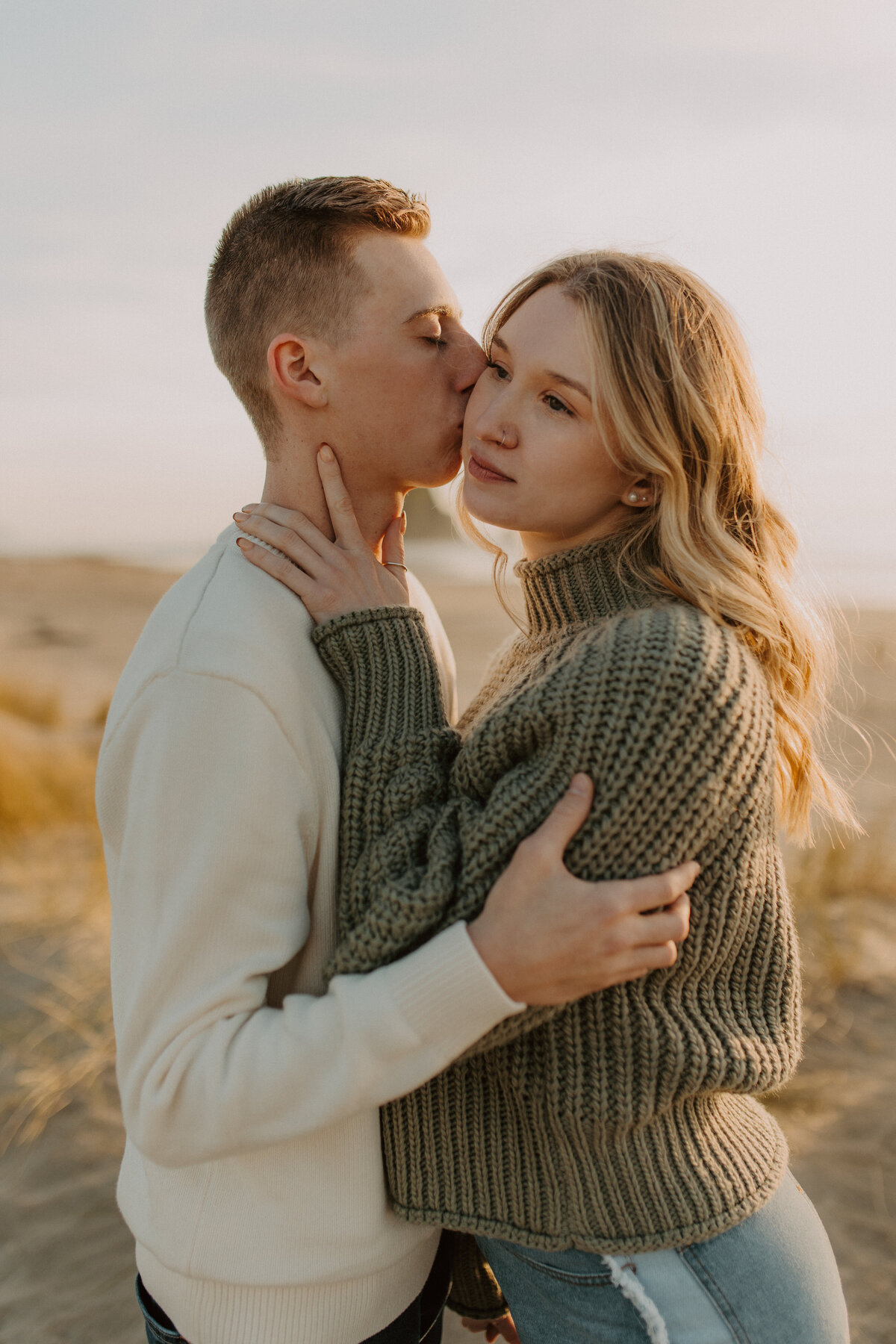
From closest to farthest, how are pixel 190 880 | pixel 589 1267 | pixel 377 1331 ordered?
pixel 190 880 < pixel 589 1267 < pixel 377 1331

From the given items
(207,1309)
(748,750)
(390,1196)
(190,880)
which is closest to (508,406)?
(748,750)

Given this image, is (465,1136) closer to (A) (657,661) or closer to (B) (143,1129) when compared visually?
(B) (143,1129)

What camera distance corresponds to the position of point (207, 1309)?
150 centimetres

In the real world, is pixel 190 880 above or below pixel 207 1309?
above

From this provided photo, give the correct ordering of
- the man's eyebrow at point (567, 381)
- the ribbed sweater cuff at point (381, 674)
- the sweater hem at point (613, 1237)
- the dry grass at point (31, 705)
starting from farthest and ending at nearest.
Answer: the dry grass at point (31, 705), the man's eyebrow at point (567, 381), the ribbed sweater cuff at point (381, 674), the sweater hem at point (613, 1237)

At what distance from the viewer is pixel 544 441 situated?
191 cm

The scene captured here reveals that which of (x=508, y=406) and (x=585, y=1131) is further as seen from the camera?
(x=508, y=406)

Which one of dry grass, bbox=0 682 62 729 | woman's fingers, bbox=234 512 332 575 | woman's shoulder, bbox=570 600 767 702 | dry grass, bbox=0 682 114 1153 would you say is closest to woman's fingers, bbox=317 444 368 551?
woman's fingers, bbox=234 512 332 575

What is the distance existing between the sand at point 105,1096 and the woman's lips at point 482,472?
94 centimetres

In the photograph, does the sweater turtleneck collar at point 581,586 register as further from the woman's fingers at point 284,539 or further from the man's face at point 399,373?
the woman's fingers at point 284,539

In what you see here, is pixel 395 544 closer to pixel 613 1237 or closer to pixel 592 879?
pixel 592 879

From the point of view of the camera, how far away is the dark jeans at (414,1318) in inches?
64.3

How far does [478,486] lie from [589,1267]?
143cm

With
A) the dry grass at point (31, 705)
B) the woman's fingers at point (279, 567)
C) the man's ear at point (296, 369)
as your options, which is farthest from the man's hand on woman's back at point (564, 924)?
the dry grass at point (31, 705)
